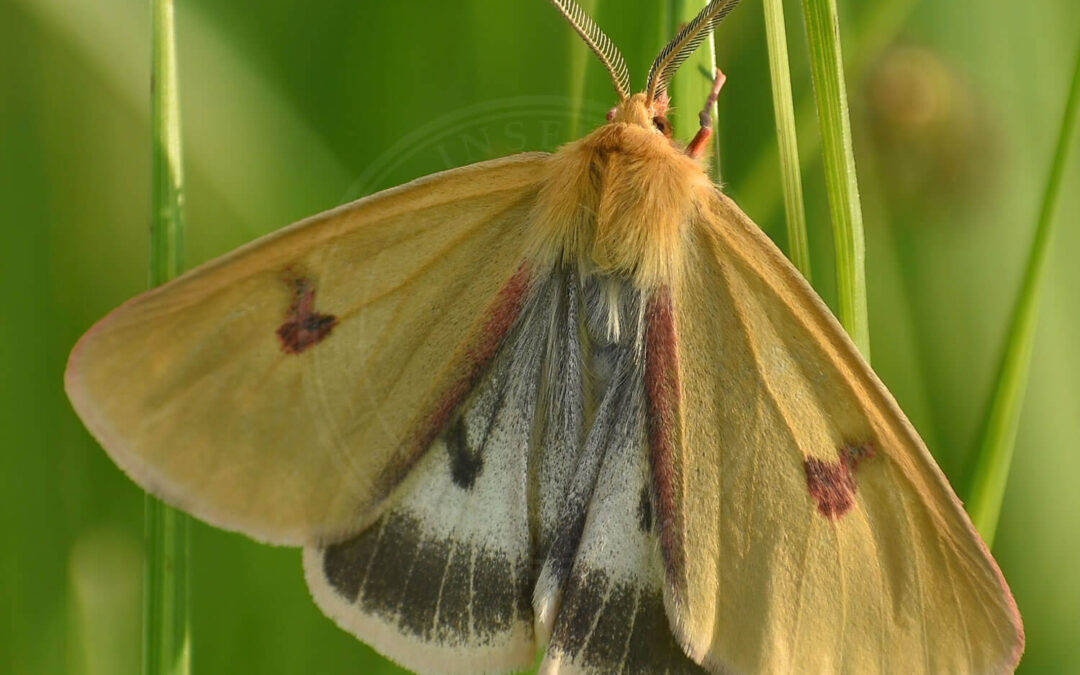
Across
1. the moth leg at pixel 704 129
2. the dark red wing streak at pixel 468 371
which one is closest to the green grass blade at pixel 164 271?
the dark red wing streak at pixel 468 371

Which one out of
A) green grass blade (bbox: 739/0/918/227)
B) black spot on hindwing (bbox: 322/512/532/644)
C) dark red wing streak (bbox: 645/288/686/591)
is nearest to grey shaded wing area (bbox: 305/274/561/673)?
black spot on hindwing (bbox: 322/512/532/644)

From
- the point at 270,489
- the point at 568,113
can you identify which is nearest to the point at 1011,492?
the point at 568,113

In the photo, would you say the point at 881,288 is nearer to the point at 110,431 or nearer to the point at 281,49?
the point at 281,49

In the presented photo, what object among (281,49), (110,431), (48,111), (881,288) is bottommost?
(110,431)

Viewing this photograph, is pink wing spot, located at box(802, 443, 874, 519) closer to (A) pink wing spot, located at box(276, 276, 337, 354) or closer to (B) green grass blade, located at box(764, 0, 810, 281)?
(B) green grass blade, located at box(764, 0, 810, 281)

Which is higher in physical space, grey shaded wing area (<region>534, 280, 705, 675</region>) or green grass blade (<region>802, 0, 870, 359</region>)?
green grass blade (<region>802, 0, 870, 359</region>)

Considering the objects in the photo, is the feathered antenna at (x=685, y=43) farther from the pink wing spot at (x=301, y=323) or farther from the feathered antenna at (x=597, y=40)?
the pink wing spot at (x=301, y=323)

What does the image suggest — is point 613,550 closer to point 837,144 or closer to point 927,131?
point 837,144
